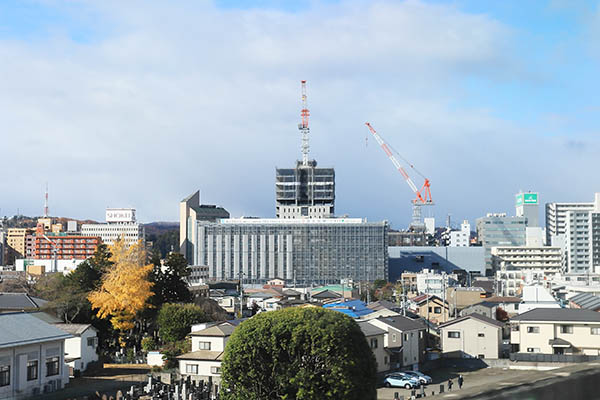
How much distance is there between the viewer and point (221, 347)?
2159 centimetres

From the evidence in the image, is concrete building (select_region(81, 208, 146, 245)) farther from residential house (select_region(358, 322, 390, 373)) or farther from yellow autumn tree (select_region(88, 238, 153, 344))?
residential house (select_region(358, 322, 390, 373))

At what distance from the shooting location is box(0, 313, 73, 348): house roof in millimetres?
17672

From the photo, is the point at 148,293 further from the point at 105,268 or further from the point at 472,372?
the point at 472,372

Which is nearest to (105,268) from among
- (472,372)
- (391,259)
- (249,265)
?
(472,372)

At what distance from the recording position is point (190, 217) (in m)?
93.6

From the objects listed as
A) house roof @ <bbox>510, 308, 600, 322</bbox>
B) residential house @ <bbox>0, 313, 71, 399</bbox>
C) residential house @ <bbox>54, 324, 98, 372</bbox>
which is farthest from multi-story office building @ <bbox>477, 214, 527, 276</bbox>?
residential house @ <bbox>0, 313, 71, 399</bbox>

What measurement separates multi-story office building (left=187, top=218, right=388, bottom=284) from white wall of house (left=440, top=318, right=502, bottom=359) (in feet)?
166

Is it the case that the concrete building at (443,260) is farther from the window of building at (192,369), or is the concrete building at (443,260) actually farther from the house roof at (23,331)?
the house roof at (23,331)

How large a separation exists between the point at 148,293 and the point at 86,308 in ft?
8.75

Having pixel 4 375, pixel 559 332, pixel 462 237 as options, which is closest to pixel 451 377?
pixel 559 332

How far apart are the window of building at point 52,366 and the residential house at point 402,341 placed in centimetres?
1159

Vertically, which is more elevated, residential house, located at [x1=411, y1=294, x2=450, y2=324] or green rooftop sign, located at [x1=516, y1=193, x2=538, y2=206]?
green rooftop sign, located at [x1=516, y1=193, x2=538, y2=206]

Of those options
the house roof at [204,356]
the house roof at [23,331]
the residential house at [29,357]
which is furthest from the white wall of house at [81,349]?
the house roof at [204,356]

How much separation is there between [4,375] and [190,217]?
7666 cm
